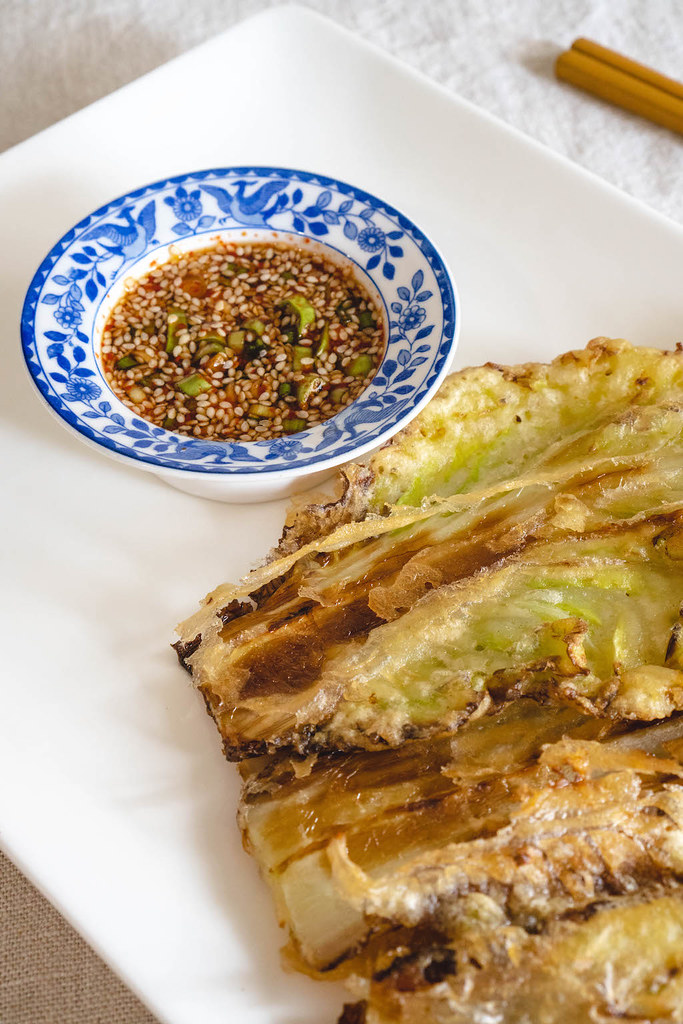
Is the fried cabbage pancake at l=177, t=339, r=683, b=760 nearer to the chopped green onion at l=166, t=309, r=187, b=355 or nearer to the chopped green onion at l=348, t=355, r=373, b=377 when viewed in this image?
the chopped green onion at l=348, t=355, r=373, b=377

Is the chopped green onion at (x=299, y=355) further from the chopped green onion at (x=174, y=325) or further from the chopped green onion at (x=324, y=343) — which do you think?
the chopped green onion at (x=174, y=325)

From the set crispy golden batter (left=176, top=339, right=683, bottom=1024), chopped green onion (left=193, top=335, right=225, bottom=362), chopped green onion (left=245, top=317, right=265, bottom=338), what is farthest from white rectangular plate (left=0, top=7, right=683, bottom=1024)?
chopped green onion (left=245, top=317, right=265, bottom=338)

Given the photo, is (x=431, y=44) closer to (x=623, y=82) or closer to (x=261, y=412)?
(x=623, y=82)

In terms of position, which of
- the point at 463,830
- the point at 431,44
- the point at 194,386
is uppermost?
the point at 431,44

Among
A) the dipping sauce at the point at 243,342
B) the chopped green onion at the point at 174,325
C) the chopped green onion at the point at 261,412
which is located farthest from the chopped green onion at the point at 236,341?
the chopped green onion at the point at 261,412

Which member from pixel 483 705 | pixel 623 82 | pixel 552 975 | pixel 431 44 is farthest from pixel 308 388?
pixel 431 44
